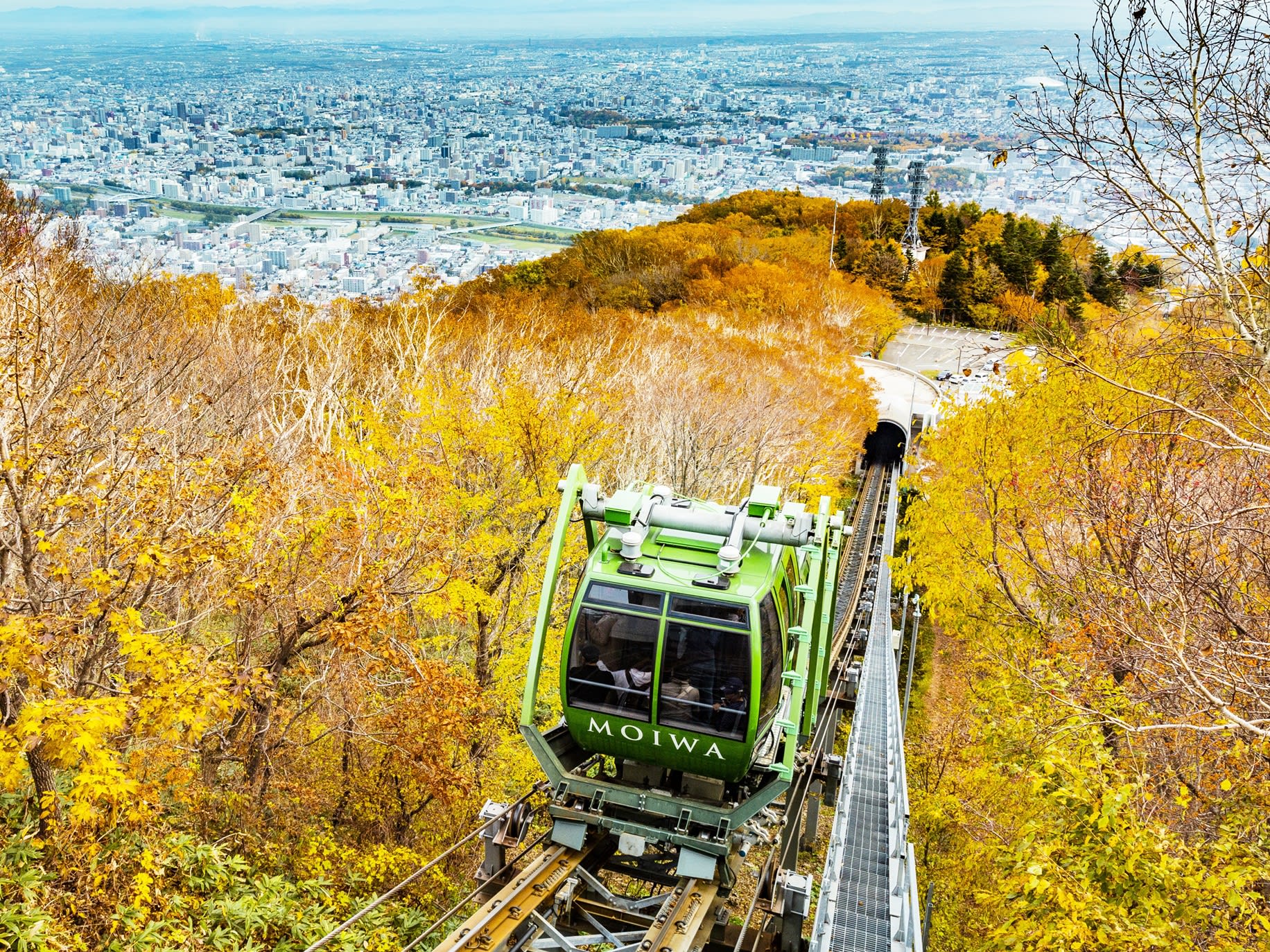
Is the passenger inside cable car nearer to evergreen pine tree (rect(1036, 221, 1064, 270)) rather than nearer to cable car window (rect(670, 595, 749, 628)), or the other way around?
cable car window (rect(670, 595, 749, 628))

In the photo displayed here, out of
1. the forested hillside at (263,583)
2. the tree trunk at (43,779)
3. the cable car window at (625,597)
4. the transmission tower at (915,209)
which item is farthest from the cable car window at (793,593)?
the transmission tower at (915,209)

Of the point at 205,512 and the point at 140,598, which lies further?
the point at 205,512

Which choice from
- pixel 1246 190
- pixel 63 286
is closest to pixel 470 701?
pixel 1246 190

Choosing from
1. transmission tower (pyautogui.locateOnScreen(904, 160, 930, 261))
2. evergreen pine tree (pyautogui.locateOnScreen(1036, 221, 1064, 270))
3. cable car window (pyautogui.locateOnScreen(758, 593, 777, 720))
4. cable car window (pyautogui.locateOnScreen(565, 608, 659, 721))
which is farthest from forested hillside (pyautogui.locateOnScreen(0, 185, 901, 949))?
transmission tower (pyautogui.locateOnScreen(904, 160, 930, 261))

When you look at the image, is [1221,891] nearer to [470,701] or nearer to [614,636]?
[614,636]

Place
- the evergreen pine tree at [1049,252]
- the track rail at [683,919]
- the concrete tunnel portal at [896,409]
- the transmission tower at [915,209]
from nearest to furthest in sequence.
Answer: the track rail at [683,919] < the concrete tunnel portal at [896,409] < the evergreen pine tree at [1049,252] < the transmission tower at [915,209]

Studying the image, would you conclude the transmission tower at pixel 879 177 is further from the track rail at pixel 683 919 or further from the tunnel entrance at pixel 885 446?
the track rail at pixel 683 919

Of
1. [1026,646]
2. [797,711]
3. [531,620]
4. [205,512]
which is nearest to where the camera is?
[797,711]
